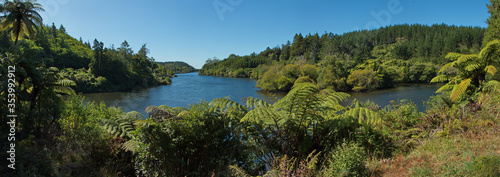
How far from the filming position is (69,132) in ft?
16.8

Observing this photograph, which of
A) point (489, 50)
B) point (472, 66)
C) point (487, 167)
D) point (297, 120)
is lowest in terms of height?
point (487, 167)

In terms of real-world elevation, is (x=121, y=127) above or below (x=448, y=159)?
below

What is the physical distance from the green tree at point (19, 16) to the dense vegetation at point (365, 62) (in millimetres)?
30127

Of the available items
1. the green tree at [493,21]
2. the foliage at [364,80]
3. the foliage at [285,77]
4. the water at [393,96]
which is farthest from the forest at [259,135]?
the foliage at [285,77]

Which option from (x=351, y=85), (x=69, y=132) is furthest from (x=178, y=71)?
(x=69, y=132)

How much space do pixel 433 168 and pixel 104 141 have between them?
598 cm

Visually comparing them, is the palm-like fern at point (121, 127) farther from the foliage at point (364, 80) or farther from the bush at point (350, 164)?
the foliage at point (364, 80)

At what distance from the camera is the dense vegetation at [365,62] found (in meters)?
38.2

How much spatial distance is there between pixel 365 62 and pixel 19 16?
5112cm

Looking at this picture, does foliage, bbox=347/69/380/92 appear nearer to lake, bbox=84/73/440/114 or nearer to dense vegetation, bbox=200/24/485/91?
dense vegetation, bbox=200/24/485/91

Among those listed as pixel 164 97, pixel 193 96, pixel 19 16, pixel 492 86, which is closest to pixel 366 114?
pixel 492 86

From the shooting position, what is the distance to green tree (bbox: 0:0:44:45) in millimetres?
11325

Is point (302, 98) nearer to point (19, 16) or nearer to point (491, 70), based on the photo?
point (491, 70)

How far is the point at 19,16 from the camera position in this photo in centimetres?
1188
